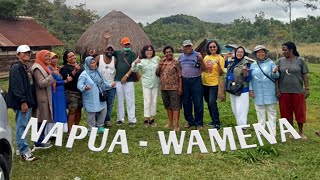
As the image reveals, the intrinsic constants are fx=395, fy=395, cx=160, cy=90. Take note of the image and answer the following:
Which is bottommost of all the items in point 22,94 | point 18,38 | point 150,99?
point 150,99

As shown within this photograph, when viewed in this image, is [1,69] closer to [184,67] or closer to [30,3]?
[184,67]

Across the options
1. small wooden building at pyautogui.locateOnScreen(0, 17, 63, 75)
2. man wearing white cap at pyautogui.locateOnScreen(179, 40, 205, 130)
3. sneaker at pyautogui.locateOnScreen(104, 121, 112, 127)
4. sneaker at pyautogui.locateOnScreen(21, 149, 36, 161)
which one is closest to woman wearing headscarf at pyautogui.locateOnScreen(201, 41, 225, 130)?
man wearing white cap at pyautogui.locateOnScreen(179, 40, 205, 130)

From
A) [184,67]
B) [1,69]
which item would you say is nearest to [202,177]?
[184,67]

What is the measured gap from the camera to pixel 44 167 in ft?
16.8

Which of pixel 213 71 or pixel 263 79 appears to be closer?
pixel 263 79

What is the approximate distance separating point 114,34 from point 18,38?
4.94 metres

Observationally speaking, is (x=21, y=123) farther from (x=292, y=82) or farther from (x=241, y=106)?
(x=292, y=82)

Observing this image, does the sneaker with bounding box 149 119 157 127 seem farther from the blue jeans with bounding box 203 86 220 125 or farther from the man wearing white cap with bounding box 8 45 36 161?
the man wearing white cap with bounding box 8 45 36 161

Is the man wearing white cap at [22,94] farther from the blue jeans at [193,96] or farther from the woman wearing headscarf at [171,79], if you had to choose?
the blue jeans at [193,96]

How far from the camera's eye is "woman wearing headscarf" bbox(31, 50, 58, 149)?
546 cm

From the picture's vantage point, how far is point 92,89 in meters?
6.36

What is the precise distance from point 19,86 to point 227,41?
4132cm

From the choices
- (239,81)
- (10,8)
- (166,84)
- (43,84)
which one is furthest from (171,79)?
(10,8)

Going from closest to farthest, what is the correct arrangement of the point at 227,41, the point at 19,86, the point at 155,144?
1. the point at 19,86
2. the point at 155,144
3. the point at 227,41
